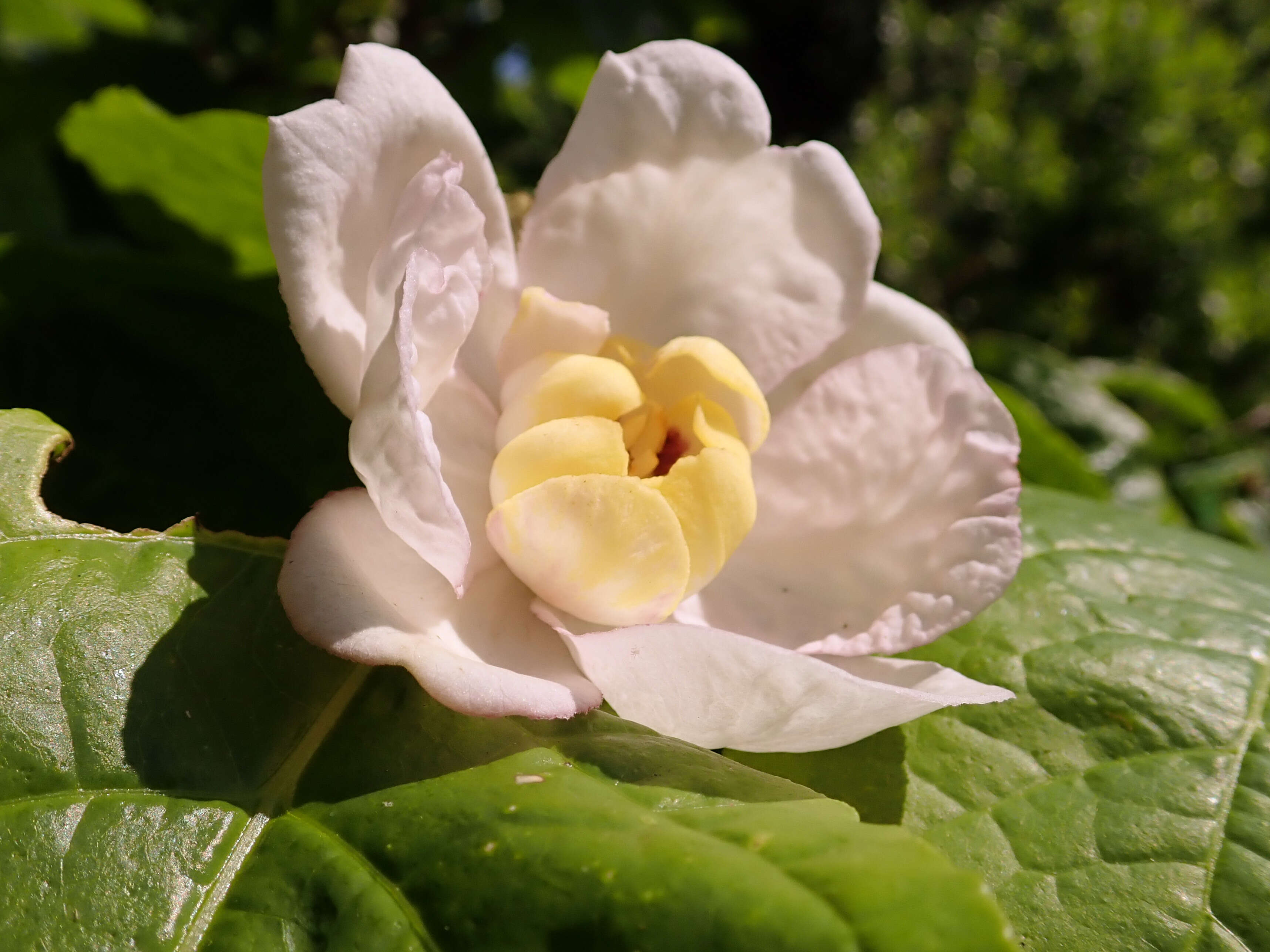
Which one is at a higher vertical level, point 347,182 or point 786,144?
point 347,182

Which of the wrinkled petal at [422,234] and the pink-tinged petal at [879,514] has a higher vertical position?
the wrinkled petal at [422,234]

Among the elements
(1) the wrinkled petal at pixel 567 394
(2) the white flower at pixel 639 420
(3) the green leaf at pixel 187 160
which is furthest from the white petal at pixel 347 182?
(3) the green leaf at pixel 187 160

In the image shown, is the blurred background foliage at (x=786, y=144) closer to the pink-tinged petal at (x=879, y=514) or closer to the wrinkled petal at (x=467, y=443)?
the wrinkled petal at (x=467, y=443)

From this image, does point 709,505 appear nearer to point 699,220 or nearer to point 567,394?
point 567,394

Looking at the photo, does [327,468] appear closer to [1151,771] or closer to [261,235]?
[261,235]

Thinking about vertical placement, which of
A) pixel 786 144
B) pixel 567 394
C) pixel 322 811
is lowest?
pixel 786 144

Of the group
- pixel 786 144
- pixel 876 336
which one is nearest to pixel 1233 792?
pixel 876 336

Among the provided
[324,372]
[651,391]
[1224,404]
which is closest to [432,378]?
[324,372]
